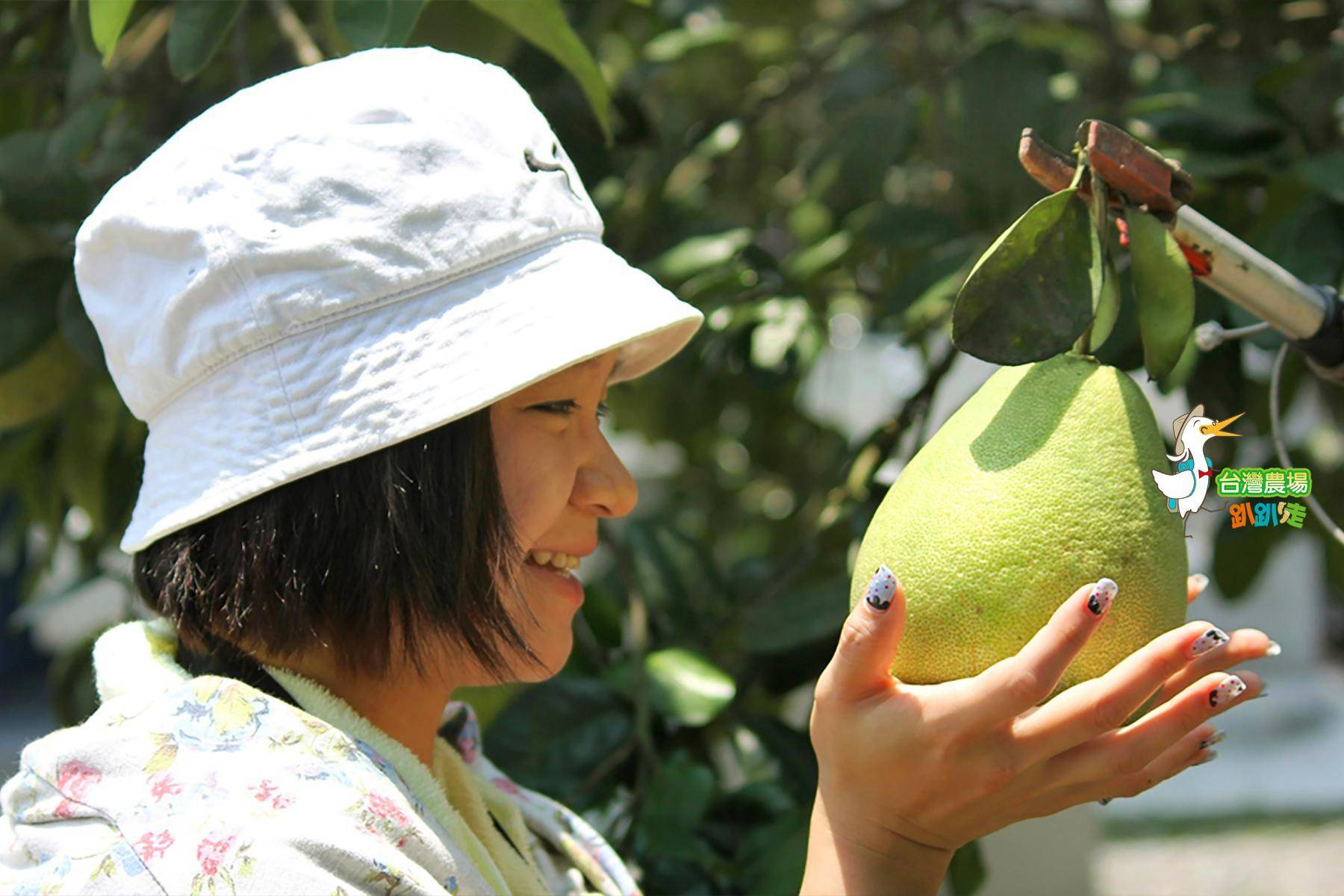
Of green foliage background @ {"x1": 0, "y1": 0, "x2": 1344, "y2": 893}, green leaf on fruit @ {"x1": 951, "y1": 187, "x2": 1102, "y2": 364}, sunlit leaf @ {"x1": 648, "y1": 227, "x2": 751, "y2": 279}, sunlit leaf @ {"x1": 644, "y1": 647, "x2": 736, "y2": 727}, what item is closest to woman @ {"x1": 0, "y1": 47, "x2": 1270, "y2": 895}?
green leaf on fruit @ {"x1": 951, "y1": 187, "x2": 1102, "y2": 364}

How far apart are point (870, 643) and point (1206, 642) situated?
0.46ft

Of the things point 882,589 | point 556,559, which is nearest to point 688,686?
point 556,559

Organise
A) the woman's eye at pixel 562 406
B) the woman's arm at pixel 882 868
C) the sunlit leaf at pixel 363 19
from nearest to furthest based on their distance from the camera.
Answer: the woman's arm at pixel 882 868, the woman's eye at pixel 562 406, the sunlit leaf at pixel 363 19

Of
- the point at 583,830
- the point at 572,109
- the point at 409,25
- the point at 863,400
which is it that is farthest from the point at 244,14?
the point at 863,400

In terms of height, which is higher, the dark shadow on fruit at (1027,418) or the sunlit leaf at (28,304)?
the dark shadow on fruit at (1027,418)

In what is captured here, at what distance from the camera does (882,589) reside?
0.61 meters

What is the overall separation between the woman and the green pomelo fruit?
2cm

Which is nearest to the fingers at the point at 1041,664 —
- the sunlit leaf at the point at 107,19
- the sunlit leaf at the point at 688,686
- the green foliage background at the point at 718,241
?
the green foliage background at the point at 718,241

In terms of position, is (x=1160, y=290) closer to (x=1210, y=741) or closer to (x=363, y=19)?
(x=1210, y=741)

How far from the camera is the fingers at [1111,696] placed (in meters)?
0.59

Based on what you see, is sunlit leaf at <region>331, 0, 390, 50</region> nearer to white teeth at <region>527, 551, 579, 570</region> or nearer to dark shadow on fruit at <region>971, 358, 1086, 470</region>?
white teeth at <region>527, 551, 579, 570</region>

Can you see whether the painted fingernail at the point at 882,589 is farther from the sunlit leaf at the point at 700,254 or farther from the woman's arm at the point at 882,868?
the sunlit leaf at the point at 700,254

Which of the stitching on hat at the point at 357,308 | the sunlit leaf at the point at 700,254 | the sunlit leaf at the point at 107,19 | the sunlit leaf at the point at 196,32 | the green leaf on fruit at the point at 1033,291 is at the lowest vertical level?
the sunlit leaf at the point at 700,254

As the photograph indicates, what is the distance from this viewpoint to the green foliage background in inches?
42.2
